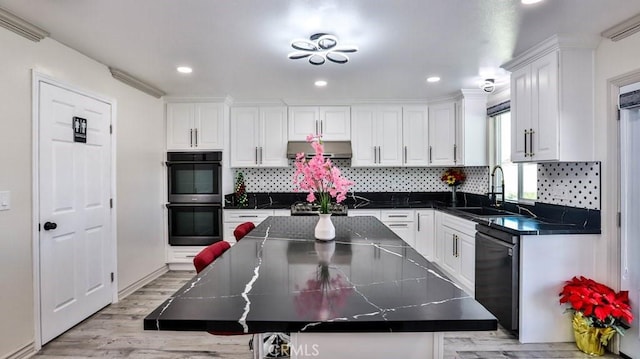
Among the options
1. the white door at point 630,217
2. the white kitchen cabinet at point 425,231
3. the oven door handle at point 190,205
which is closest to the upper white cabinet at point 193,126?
the oven door handle at point 190,205

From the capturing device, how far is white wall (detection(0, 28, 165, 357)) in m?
2.26

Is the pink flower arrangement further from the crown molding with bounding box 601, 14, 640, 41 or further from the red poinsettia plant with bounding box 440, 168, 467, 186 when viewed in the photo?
the red poinsettia plant with bounding box 440, 168, 467, 186

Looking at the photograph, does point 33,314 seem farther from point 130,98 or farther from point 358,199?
point 358,199

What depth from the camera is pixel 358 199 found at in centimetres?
513

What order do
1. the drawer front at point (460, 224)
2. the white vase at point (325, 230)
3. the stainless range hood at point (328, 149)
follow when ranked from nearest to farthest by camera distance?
the white vase at point (325, 230) → the drawer front at point (460, 224) → the stainless range hood at point (328, 149)

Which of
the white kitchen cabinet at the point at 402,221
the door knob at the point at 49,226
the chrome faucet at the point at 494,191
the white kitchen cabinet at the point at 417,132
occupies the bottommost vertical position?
the white kitchen cabinet at the point at 402,221

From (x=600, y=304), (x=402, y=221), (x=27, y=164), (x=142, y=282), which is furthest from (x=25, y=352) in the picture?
(x=600, y=304)

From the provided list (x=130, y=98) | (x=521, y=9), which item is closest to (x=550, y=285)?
(x=521, y=9)

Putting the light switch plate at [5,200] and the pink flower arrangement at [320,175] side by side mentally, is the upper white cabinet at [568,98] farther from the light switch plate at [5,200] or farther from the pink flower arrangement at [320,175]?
the light switch plate at [5,200]

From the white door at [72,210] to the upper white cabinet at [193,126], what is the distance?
1216mm

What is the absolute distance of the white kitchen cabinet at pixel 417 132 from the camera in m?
4.76

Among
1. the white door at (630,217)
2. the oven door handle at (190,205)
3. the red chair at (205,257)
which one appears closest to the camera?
the red chair at (205,257)

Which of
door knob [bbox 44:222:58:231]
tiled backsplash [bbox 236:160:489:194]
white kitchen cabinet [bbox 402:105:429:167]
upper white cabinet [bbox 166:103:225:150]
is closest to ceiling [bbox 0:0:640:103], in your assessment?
upper white cabinet [bbox 166:103:225:150]

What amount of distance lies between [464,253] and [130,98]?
399 cm
